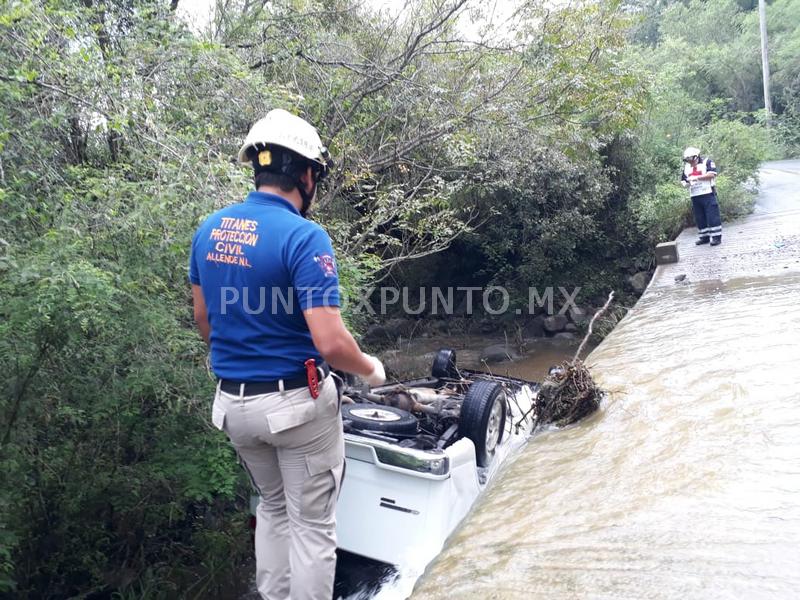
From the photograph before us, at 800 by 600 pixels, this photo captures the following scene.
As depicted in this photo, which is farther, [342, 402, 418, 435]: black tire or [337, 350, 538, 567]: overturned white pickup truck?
[342, 402, 418, 435]: black tire

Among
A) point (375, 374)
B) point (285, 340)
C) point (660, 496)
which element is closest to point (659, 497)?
point (660, 496)

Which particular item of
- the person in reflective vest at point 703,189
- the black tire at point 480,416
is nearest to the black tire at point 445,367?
the black tire at point 480,416

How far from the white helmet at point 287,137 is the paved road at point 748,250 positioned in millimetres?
8507

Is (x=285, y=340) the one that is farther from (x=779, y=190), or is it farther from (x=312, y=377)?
(x=779, y=190)

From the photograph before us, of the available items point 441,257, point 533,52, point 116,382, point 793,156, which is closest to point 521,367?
point 441,257

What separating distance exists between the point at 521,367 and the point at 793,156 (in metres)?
22.8

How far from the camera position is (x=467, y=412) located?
4.57 m

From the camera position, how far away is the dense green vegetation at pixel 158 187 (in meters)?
4.19

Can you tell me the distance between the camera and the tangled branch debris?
542cm

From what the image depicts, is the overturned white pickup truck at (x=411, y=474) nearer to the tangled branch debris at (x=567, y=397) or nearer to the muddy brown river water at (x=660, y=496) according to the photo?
the muddy brown river water at (x=660, y=496)

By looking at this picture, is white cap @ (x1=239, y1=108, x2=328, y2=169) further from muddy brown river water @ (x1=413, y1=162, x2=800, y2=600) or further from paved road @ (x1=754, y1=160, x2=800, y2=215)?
paved road @ (x1=754, y1=160, x2=800, y2=215)

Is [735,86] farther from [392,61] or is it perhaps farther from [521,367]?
[392,61]

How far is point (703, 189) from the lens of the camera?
11.8m

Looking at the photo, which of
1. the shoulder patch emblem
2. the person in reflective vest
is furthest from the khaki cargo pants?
the person in reflective vest
